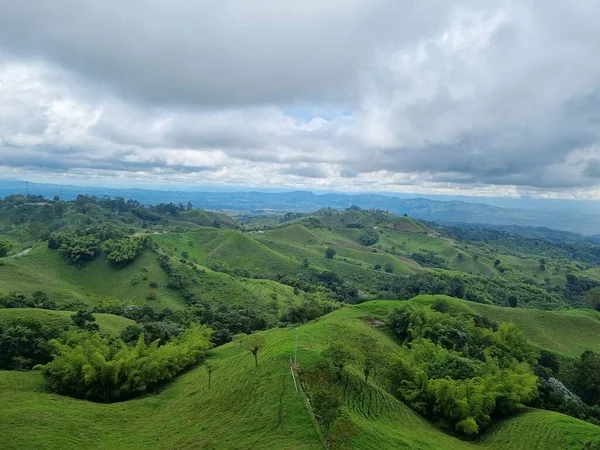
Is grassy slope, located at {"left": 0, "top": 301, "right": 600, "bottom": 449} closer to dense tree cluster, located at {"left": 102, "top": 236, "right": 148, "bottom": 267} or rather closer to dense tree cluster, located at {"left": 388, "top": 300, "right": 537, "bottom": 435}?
dense tree cluster, located at {"left": 388, "top": 300, "right": 537, "bottom": 435}

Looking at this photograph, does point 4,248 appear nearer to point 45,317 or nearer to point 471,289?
point 45,317

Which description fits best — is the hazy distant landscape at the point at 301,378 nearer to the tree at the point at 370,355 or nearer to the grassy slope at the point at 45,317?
the tree at the point at 370,355

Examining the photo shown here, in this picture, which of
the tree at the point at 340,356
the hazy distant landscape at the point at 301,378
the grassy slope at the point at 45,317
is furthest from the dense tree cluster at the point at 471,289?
the tree at the point at 340,356

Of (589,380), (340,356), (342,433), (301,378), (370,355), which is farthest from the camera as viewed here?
(589,380)

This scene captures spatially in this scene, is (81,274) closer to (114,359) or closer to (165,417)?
(114,359)

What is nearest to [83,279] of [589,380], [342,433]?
[342,433]

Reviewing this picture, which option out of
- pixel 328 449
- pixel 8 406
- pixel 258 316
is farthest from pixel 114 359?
pixel 258 316

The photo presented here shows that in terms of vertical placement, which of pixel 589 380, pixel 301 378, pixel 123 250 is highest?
pixel 301 378
